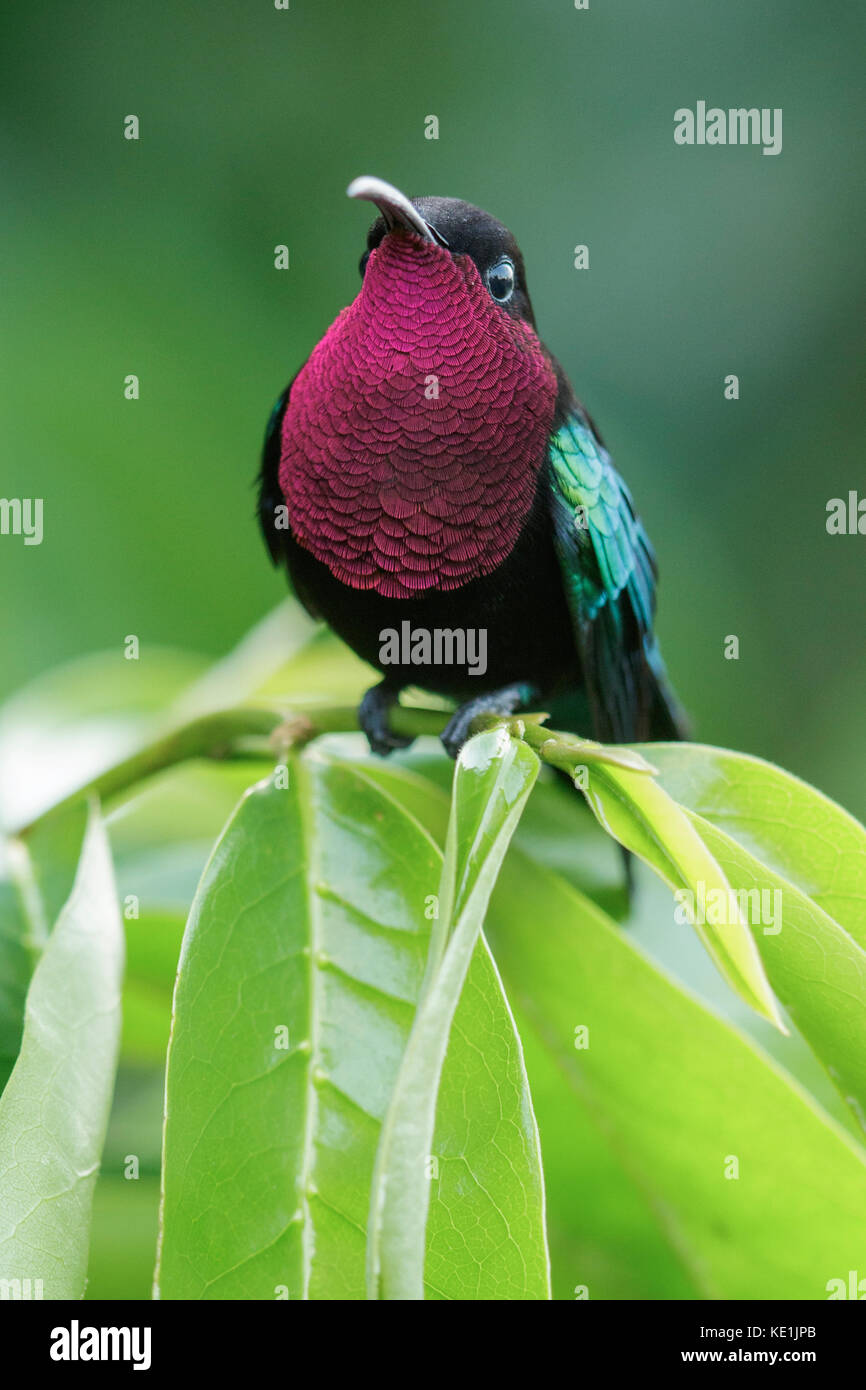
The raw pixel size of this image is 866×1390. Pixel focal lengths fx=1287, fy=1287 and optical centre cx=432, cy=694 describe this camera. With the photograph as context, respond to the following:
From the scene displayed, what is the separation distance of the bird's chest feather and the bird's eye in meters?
0.04

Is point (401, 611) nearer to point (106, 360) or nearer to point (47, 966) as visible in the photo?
point (47, 966)

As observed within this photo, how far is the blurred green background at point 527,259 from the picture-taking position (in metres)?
3.46

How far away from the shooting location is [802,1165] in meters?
1.41

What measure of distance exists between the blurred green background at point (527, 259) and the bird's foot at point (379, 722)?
151 cm

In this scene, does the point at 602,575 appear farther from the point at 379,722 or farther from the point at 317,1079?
the point at 317,1079

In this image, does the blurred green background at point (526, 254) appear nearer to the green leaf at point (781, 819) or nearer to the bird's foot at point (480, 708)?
the bird's foot at point (480, 708)

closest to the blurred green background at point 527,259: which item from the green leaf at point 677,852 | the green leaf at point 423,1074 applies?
the green leaf at point 677,852

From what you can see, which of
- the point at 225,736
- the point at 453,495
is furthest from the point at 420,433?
the point at 225,736

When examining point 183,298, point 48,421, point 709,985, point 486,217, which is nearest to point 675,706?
point 709,985

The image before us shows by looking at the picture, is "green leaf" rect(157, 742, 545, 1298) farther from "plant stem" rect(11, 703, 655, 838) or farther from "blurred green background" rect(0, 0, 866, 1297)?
"blurred green background" rect(0, 0, 866, 1297)

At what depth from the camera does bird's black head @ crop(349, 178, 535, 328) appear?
1.73 meters
